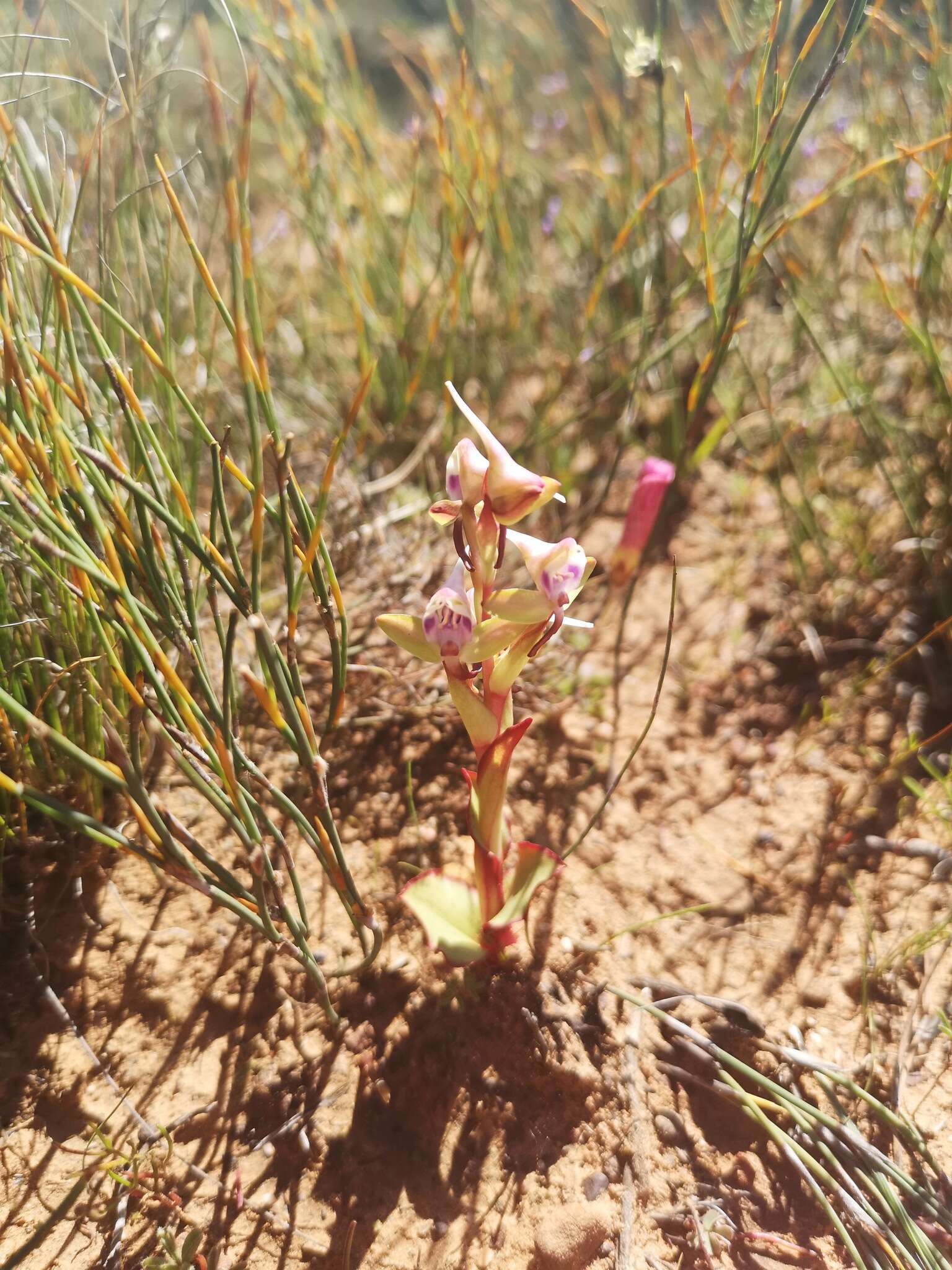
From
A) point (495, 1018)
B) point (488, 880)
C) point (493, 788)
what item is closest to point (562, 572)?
point (493, 788)

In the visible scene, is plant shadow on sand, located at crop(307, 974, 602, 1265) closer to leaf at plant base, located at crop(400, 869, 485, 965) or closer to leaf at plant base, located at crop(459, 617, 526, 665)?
leaf at plant base, located at crop(400, 869, 485, 965)

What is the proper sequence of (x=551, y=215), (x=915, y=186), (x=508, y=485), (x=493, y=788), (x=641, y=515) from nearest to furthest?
(x=508, y=485) → (x=493, y=788) → (x=641, y=515) → (x=915, y=186) → (x=551, y=215)

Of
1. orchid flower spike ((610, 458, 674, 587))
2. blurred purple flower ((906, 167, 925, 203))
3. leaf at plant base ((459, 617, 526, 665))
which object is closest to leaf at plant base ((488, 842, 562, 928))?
leaf at plant base ((459, 617, 526, 665))

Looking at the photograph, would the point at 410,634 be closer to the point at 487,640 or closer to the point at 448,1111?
the point at 487,640

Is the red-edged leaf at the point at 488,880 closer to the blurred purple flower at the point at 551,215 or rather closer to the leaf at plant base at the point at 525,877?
the leaf at plant base at the point at 525,877

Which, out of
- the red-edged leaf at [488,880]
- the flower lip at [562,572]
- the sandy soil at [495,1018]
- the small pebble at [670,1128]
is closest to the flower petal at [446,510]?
the flower lip at [562,572]

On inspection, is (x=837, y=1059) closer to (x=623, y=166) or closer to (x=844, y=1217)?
(x=844, y=1217)
